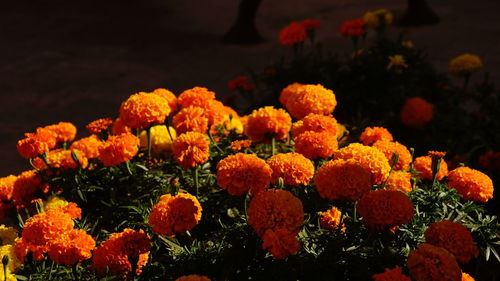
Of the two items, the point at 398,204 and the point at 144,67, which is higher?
the point at 398,204

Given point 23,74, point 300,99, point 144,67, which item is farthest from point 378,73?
point 23,74

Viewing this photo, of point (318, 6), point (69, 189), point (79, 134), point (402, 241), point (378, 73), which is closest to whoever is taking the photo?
point (402, 241)

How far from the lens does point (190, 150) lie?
5.41 feet

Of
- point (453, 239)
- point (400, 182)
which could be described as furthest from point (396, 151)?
point (453, 239)

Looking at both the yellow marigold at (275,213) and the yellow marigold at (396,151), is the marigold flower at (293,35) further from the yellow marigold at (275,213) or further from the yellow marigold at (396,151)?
the yellow marigold at (275,213)

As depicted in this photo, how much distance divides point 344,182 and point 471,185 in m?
0.54

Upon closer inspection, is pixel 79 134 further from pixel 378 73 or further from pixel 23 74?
pixel 378 73

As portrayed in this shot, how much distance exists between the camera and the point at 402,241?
1.48 metres

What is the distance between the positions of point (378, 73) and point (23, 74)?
4122 mm

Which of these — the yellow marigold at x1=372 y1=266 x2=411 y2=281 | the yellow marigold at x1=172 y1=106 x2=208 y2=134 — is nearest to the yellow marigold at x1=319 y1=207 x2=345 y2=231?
the yellow marigold at x1=372 y1=266 x2=411 y2=281

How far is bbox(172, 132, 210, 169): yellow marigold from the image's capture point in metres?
1.64

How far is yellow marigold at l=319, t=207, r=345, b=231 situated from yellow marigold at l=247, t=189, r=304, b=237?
260 mm

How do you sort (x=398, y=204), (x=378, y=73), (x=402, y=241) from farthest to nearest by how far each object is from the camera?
1. (x=378, y=73)
2. (x=402, y=241)
3. (x=398, y=204)

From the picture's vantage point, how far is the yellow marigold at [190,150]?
1.64m
